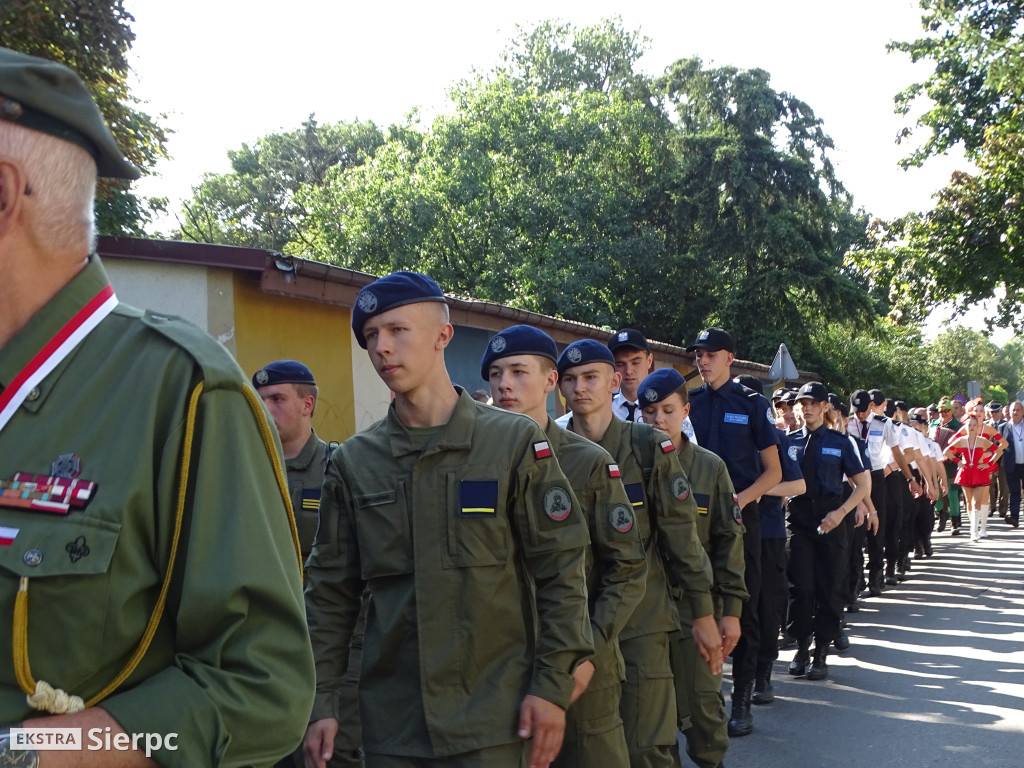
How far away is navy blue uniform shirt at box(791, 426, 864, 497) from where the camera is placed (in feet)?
32.3

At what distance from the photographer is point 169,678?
151 centimetres

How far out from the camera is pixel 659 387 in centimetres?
620

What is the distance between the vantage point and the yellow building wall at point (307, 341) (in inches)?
404

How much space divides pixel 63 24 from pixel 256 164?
150 feet

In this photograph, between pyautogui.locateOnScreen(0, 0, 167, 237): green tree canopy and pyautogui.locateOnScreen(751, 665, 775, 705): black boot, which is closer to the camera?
pyautogui.locateOnScreen(751, 665, 775, 705): black boot

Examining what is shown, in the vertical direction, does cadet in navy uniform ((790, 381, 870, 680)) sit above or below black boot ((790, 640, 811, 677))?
above

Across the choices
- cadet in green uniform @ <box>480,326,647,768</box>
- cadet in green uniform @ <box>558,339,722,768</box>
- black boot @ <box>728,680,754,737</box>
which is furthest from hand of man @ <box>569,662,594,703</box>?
black boot @ <box>728,680,754,737</box>

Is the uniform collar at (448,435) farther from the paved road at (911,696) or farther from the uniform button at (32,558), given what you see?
the paved road at (911,696)

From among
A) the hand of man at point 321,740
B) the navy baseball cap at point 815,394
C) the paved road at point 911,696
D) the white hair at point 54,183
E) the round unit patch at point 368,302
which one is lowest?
the paved road at point 911,696

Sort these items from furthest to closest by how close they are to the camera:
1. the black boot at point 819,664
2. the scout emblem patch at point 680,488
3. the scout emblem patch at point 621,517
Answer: the black boot at point 819,664, the scout emblem patch at point 680,488, the scout emblem patch at point 621,517

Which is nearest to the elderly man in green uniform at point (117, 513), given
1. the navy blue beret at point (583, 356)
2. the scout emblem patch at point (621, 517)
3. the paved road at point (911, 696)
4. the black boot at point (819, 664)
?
the scout emblem patch at point (621, 517)

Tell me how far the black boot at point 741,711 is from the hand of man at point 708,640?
2.15 meters

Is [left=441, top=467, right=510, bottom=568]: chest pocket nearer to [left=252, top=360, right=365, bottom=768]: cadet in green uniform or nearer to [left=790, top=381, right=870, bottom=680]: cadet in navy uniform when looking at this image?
[left=252, top=360, right=365, bottom=768]: cadet in green uniform

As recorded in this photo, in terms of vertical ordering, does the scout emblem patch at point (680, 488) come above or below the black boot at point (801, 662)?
above
